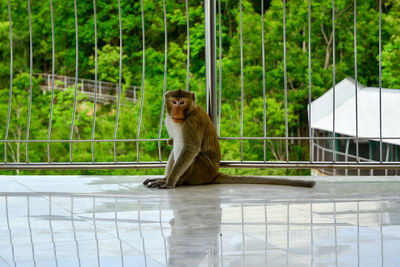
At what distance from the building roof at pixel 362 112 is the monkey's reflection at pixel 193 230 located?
1141 cm

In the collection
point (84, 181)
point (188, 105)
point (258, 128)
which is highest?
point (188, 105)

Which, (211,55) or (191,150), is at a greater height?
(211,55)

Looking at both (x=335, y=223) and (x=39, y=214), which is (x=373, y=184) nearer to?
(x=335, y=223)

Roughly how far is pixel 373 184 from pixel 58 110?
22125mm

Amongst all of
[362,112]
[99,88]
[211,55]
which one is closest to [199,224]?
[211,55]

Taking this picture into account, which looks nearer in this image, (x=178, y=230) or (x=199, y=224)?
(x=178, y=230)

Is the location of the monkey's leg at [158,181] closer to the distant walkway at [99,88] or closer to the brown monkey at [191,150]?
the brown monkey at [191,150]

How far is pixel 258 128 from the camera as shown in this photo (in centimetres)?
2252

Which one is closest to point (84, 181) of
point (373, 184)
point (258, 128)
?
point (373, 184)

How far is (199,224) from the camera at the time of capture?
2.64m

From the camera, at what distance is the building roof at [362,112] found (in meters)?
16.2

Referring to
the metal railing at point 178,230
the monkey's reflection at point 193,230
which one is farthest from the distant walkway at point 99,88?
the metal railing at point 178,230

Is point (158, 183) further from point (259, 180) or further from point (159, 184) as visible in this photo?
point (259, 180)

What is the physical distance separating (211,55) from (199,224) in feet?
5.56
